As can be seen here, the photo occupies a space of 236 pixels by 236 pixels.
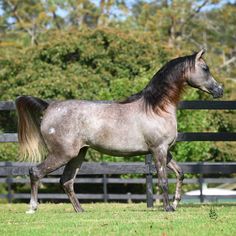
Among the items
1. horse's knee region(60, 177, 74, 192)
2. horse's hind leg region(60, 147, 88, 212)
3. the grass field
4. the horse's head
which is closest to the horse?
the horse's head

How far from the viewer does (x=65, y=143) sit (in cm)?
932

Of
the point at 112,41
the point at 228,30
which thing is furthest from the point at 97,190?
the point at 228,30

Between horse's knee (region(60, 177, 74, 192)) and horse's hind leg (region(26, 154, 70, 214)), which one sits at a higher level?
horse's hind leg (region(26, 154, 70, 214))

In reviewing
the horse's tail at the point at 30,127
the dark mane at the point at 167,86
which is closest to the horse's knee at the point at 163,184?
the dark mane at the point at 167,86

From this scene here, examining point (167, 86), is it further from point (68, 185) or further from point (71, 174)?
point (68, 185)

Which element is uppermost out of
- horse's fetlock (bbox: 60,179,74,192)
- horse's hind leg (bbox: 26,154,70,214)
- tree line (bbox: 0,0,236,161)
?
horse's hind leg (bbox: 26,154,70,214)

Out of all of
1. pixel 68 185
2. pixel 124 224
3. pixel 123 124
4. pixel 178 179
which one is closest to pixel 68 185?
pixel 68 185

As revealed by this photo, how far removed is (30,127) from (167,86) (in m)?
2.09

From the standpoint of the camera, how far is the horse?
365 inches

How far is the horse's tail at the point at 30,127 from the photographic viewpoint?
9672 mm

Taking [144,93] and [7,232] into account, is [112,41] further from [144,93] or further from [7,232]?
[7,232]

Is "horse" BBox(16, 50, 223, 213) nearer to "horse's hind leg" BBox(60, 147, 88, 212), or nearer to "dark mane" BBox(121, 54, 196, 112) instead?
"dark mane" BBox(121, 54, 196, 112)

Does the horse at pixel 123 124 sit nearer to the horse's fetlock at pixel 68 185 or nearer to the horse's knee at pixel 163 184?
the horse's knee at pixel 163 184

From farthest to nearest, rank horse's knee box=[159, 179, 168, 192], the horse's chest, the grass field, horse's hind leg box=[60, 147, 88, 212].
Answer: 1. horse's hind leg box=[60, 147, 88, 212]
2. horse's knee box=[159, 179, 168, 192]
3. the horse's chest
4. the grass field
